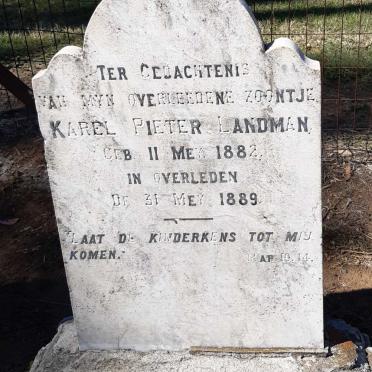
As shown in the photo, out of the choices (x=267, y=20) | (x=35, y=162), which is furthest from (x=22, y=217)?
(x=267, y=20)

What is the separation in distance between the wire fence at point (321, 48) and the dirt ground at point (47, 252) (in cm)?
46

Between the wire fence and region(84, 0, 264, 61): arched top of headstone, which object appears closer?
A: region(84, 0, 264, 61): arched top of headstone

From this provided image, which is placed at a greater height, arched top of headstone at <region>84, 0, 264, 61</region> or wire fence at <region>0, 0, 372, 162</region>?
arched top of headstone at <region>84, 0, 264, 61</region>

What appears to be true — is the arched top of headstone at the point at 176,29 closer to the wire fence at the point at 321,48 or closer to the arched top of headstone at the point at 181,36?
the arched top of headstone at the point at 181,36

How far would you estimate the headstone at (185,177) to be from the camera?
2850 mm

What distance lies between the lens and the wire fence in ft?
20.3

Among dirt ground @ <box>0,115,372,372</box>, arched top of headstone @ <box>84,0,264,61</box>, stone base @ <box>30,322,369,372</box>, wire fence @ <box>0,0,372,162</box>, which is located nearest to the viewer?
arched top of headstone @ <box>84,0,264,61</box>

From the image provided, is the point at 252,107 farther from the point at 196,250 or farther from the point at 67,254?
the point at 67,254

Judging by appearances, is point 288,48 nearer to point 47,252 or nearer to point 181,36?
point 181,36

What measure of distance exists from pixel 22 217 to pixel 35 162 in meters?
0.80

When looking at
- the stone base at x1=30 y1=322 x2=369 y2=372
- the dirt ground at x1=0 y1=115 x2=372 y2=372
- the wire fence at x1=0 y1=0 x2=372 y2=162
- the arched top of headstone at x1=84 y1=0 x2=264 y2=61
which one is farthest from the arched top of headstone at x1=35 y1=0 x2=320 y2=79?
the wire fence at x1=0 y1=0 x2=372 y2=162

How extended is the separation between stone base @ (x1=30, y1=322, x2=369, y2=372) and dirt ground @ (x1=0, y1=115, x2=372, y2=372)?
496mm

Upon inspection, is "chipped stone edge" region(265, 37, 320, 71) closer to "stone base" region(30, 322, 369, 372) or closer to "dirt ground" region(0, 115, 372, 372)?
"stone base" region(30, 322, 369, 372)

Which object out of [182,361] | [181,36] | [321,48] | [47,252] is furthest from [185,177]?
[321,48]
